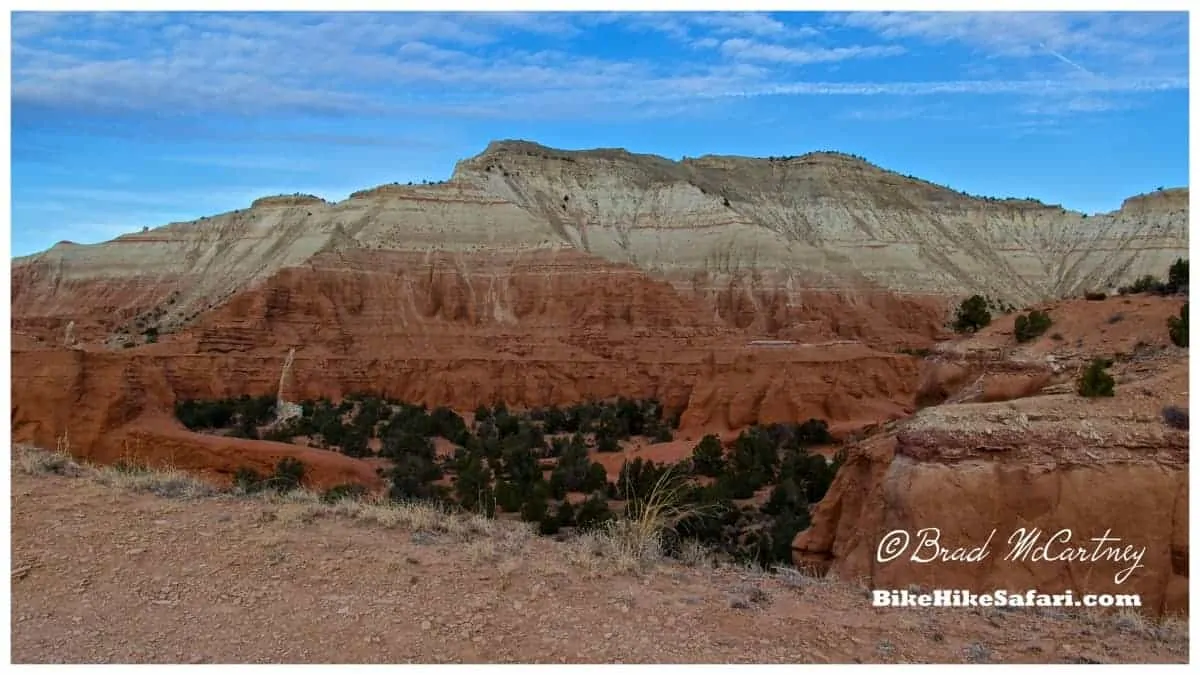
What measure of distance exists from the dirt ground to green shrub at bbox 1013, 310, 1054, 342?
942 cm

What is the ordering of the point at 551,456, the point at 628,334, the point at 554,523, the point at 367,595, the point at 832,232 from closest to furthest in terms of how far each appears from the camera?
the point at 367,595 < the point at 554,523 < the point at 551,456 < the point at 628,334 < the point at 832,232

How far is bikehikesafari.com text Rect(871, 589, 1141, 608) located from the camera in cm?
612

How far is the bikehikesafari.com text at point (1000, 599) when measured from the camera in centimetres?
612

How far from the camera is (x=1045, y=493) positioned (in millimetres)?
8516

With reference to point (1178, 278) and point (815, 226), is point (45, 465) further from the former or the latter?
point (815, 226)

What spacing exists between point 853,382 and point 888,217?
157 feet

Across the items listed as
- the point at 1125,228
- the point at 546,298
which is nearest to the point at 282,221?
the point at 546,298

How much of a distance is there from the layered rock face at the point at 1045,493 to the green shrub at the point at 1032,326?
471cm

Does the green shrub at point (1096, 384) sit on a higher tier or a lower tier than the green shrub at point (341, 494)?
higher

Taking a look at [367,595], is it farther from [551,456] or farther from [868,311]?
[868,311]

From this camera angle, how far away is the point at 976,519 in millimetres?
8562

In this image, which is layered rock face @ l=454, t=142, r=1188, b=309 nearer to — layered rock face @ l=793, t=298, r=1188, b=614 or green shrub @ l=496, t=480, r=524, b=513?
green shrub @ l=496, t=480, r=524, b=513

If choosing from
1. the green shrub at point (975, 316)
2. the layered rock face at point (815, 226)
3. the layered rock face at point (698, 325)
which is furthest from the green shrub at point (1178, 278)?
the layered rock face at point (815, 226)

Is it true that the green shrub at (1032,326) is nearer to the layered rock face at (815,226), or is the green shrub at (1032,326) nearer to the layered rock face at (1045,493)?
the layered rock face at (1045,493)
